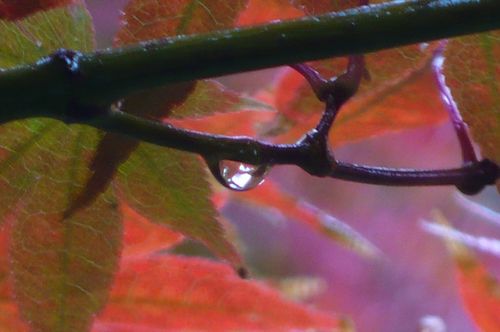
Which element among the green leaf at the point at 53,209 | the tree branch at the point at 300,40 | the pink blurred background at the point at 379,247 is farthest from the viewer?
the pink blurred background at the point at 379,247

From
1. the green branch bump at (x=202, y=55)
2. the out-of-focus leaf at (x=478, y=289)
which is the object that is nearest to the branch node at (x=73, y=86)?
the green branch bump at (x=202, y=55)

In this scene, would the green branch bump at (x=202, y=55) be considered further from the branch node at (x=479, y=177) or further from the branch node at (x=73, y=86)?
the branch node at (x=479, y=177)

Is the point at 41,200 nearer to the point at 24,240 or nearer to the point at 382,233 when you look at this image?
the point at 24,240

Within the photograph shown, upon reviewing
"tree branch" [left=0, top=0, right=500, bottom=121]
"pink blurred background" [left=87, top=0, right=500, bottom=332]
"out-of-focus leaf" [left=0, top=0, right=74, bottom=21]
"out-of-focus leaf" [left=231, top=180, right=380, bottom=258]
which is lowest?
"pink blurred background" [left=87, top=0, right=500, bottom=332]

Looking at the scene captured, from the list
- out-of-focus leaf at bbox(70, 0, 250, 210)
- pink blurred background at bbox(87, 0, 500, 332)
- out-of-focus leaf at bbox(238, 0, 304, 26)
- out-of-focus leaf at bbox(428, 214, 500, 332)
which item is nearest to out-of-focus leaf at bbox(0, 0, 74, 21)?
out-of-focus leaf at bbox(70, 0, 250, 210)

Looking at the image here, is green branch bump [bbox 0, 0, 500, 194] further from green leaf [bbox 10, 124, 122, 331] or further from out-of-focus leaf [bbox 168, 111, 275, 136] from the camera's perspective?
out-of-focus leaf [bbox 168, 111, 275, 136]

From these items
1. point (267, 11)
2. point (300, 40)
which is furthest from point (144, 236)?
point (300, 40)

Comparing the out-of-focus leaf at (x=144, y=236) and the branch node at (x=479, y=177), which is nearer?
the branch node at (x=479, y=177)
